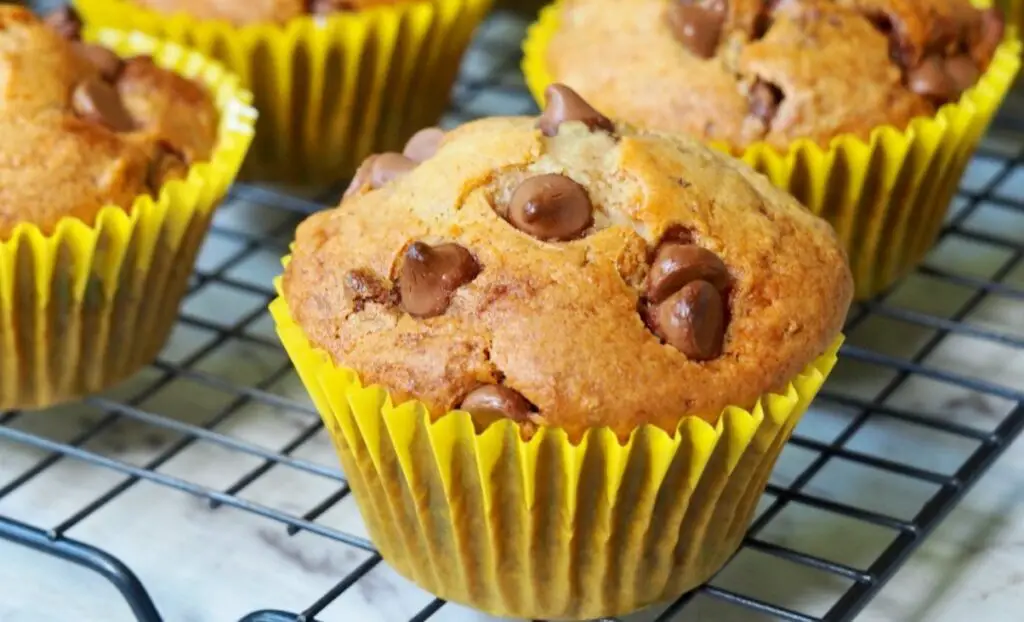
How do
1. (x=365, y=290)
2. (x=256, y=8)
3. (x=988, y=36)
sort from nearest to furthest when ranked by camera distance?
(x=365, y=290)
(x=988, y=36)
(x=256, y=8)

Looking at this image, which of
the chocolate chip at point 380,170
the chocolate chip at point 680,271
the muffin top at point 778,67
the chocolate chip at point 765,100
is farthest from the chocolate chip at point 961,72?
the chocolate chip at point 380,170

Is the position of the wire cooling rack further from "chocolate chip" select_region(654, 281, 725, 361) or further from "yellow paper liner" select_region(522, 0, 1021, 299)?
"chocolate chip" select_region(654, 281, 725, 361)

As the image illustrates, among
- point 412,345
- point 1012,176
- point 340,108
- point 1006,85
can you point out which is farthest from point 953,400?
point 340,108

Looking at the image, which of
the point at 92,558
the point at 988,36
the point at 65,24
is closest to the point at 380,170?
the point at 92,558

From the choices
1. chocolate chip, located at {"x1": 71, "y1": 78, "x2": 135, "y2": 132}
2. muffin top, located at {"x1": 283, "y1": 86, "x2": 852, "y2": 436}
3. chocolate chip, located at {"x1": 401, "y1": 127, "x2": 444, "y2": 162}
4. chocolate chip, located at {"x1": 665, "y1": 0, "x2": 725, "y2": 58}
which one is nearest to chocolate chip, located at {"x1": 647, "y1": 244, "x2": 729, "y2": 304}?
muffin top, located at {"x1": 283, "y1": 86, "x2": 852, "y2": 436}

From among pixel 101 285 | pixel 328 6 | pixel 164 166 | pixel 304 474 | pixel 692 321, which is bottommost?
pixel 304 474

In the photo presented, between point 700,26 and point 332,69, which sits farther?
point 332,69

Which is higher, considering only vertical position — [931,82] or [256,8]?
[931,82]

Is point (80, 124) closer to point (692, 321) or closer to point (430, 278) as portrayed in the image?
point (430, 278)
